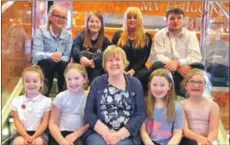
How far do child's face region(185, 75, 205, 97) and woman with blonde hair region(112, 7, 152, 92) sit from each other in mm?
635

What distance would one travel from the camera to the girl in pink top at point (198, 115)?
2.90 m

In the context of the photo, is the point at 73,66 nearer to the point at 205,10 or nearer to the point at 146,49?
the point at 146,49

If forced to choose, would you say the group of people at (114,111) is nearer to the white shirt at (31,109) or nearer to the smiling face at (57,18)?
the white shirt at (31,109)

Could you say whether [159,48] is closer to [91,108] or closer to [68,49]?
[68,49]

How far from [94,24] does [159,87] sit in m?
1.03

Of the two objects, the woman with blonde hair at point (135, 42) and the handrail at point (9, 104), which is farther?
the woman with blonde hair at point (135, 42)

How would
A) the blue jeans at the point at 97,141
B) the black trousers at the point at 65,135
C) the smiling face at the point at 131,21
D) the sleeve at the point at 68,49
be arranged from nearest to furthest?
the blue jeans at the point at 97,141
the black trousers at the point at 65,135
the smiling face at the point at 131,21
the sleeve at the point at 68,49

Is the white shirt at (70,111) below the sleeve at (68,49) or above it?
below

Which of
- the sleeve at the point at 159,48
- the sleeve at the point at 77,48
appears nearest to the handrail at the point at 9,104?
the sleeve at the point at 77,48

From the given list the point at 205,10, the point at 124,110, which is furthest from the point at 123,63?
the point at 205,10

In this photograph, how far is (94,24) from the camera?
3.71m

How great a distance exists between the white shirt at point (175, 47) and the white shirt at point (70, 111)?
2.87 ft

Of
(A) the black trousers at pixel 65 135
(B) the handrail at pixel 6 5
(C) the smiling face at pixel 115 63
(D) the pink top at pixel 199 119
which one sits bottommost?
(A) the black trousers at pixel 65 135

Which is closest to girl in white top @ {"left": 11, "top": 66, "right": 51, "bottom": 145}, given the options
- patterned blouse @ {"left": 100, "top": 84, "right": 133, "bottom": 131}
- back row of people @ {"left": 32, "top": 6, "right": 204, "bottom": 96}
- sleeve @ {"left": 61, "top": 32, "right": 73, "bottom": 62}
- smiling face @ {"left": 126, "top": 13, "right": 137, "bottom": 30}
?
patterned blouse @ {"left": 100, "top": 84, "right": 133, "bottom": 131}
